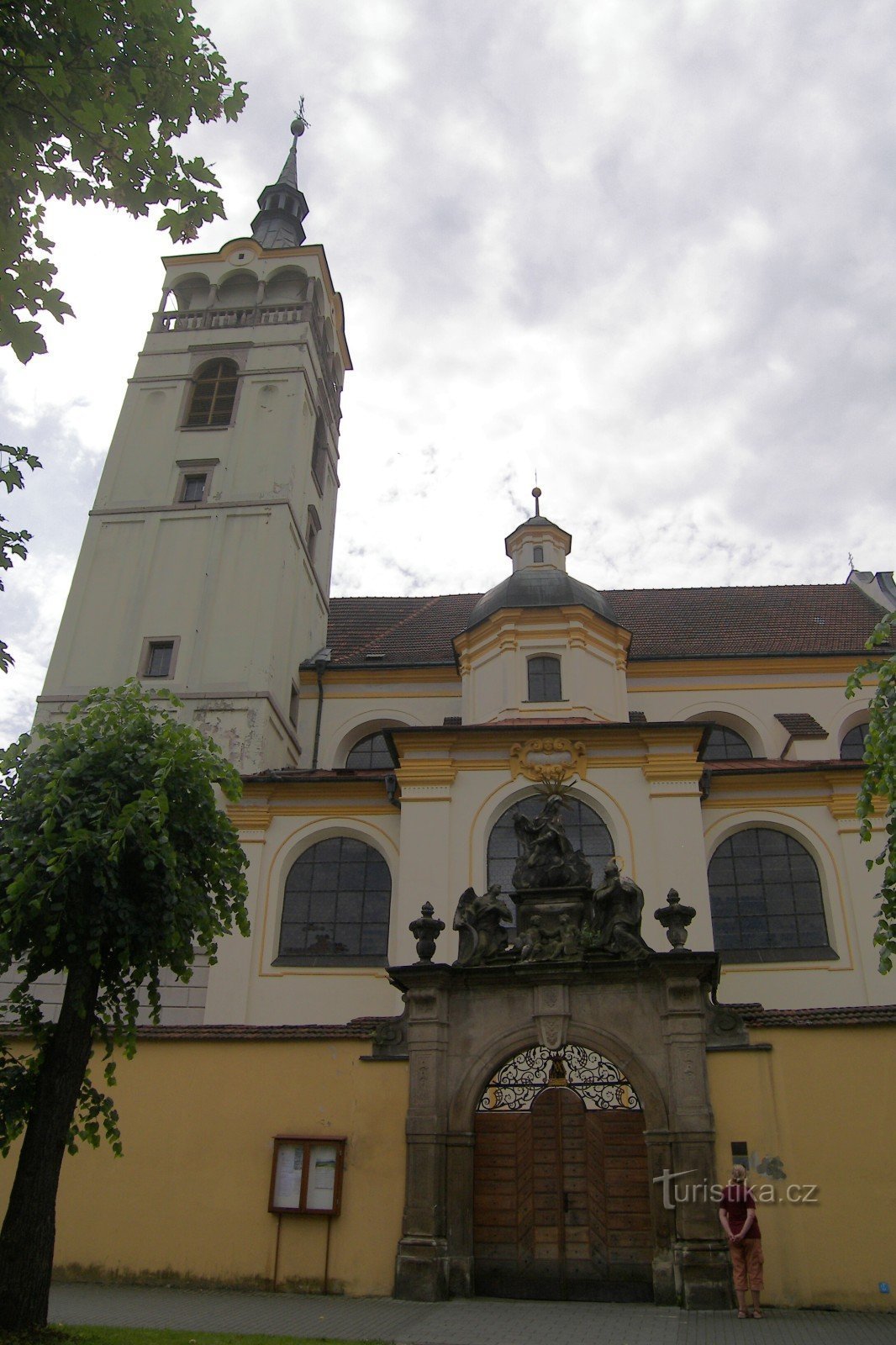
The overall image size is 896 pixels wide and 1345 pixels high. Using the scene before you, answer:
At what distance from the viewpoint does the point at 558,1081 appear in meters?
11.3

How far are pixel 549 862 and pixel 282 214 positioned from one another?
1216 inches

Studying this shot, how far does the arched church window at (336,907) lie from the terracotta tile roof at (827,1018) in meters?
8.39

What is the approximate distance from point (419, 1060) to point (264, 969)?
732 centimetres

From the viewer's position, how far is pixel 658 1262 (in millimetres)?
10109

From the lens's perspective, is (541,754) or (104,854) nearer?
(104,854)

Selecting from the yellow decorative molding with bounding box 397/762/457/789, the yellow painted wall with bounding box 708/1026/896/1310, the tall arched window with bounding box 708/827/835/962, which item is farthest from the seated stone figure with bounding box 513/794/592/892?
the tall arched window with bounding box 708/827/835/962

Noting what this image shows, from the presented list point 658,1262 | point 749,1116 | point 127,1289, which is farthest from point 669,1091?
point 127,1289

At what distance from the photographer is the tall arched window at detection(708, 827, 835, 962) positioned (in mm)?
17781

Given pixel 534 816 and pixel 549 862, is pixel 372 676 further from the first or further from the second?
pixel 549 862

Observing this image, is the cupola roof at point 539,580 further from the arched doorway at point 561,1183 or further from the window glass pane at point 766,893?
the arched doorway at point 561,1183

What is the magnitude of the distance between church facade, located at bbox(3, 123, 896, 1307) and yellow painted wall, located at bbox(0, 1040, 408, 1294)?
0.03 meters

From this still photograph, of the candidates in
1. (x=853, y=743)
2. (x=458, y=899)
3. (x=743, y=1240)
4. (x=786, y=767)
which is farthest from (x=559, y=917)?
(x=853, y=743)

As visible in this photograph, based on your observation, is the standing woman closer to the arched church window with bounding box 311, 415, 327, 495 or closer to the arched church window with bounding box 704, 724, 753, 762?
the arched church window with bounding box 704, 724, 753, 762

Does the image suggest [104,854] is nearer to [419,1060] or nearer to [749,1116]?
[419,1060]
